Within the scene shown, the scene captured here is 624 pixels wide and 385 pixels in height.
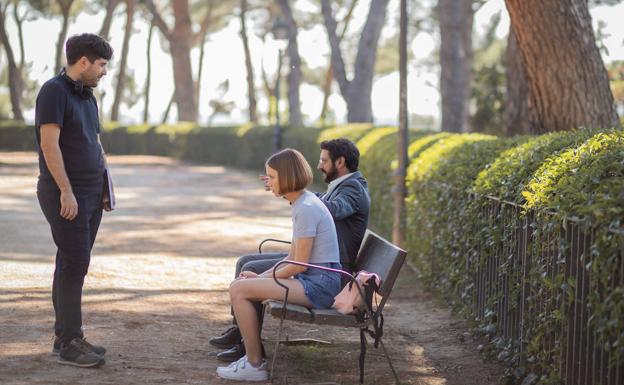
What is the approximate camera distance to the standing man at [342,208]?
6.79 m

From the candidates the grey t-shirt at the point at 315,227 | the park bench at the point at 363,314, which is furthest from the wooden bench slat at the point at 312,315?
the grey t-shirt at the point at 315,227

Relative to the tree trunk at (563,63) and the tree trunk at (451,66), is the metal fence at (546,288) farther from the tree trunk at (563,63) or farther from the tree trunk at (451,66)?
the tree trunk at (451,66)

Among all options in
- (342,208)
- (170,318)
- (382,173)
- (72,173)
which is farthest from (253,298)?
(382,173)

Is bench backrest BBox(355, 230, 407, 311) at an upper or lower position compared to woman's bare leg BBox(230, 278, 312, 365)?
upper

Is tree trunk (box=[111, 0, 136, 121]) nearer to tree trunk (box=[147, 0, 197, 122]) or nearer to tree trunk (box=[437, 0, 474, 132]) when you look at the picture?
tree trunk (box=[147, 0, 197, 122])

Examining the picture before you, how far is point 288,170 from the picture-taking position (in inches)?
Answer: 235

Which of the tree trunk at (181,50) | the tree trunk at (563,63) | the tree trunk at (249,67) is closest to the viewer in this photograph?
the tree trunk at (563,63)

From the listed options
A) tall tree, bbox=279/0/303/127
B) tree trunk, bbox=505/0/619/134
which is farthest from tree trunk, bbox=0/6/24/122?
tree trunk, bbox=505/0/619/134

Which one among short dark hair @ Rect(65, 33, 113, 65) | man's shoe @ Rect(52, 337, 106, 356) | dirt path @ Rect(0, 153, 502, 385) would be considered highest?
short dark hair @ Rect(65, 33, 113, 65)

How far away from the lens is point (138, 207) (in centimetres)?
1908

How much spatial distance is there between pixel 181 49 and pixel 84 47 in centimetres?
4067

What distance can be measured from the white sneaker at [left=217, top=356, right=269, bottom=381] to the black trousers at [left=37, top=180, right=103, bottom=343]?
940 millimetres

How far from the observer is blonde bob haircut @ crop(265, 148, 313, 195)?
5965mm

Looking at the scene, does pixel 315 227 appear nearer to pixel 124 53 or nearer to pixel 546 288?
pixel 546 288
